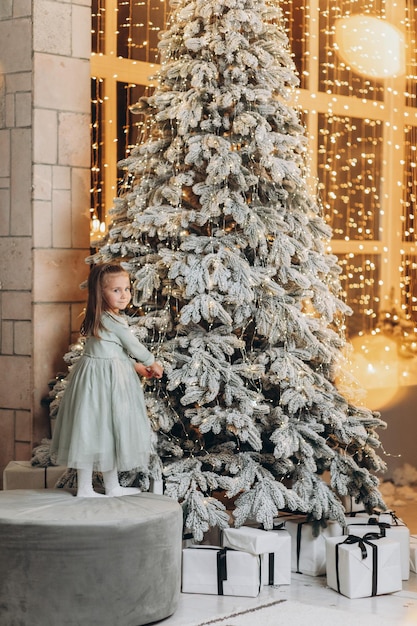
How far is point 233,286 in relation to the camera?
4.62m

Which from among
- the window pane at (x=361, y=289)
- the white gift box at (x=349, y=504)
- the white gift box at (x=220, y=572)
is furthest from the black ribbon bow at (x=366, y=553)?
the window pane at (x=361, y=289)

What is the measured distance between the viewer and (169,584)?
416cm

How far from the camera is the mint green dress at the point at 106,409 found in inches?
168

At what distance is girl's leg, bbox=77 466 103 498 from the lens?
4316 mm

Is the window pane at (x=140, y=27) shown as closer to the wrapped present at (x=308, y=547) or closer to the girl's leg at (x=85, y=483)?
the girl's leg at (x=85, y=483)

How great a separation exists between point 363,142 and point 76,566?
4.30 m

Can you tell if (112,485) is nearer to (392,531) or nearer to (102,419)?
(102,419)

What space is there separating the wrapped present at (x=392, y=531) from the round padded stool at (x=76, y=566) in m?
1.15

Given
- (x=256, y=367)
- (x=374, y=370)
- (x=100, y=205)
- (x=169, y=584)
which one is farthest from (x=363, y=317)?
(x=169, y=584)

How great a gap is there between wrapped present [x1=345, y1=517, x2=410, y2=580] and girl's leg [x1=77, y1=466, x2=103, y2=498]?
4.01ft

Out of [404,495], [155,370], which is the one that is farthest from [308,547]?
[404,495]

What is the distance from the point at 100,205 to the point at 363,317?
2.29 metres

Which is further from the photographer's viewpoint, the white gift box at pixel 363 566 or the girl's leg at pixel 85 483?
the white gift box at pixel 363 566

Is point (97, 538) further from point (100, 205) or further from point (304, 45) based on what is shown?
point (304, 45)
